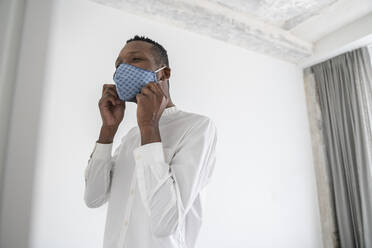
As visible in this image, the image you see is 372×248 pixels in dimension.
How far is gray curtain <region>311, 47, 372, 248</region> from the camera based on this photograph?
2.56 metres

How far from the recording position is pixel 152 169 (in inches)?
32.6

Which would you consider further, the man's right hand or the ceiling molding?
the ceiling molding

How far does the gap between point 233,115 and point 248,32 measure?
2.60 feet

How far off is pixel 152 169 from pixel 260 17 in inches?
88.0

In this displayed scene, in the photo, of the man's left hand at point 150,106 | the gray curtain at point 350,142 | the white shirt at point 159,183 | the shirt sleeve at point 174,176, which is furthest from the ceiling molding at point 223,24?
the shirt sleeve at point 174,176

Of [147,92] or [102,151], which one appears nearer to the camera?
[147,92]

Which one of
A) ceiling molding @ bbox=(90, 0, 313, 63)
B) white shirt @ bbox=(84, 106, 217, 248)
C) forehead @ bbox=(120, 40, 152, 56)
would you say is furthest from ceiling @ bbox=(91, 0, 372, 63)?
white shirt @ bbox=(84, 106, 217, 248)

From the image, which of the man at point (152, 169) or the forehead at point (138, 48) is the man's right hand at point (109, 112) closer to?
the man at point (152, 169)

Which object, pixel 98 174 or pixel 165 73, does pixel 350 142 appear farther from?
pixel 98 174

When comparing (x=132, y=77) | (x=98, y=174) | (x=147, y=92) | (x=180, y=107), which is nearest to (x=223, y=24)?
(x=180, y=107)

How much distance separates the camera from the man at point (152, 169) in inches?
31.8

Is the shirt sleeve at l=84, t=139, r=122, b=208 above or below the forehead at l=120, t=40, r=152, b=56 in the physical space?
below

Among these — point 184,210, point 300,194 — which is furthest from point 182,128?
point 300,194

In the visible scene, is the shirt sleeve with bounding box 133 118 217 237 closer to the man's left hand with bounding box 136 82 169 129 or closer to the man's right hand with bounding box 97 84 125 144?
the man's left hand with bounding box 136 82 169 129
